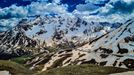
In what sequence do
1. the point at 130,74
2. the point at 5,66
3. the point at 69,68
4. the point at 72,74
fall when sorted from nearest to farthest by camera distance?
the point at 130,74 → the point at 72,74 → the point at 69,68 → the point at 5,66

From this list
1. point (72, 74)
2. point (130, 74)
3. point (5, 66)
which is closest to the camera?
point (130, 74)

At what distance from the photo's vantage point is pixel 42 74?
4003 inches

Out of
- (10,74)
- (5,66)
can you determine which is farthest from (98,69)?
(5,66)

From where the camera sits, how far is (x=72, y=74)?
97.2m

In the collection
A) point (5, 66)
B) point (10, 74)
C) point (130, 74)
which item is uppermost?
point (5, 66)

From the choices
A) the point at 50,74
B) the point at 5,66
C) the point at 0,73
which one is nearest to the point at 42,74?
the point at 50,74

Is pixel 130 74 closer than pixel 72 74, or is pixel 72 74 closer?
pixel 130 74

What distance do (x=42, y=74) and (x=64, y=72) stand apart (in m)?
7.69

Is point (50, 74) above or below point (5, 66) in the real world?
below

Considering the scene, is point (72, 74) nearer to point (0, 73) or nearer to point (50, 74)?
point (50, 74)

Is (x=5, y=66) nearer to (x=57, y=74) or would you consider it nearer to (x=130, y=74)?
(x=57, y=74)

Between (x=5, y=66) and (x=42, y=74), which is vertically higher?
(x=5, y=66)

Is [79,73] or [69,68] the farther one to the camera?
[69,68]

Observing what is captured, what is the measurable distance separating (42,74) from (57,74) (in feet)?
16.9
